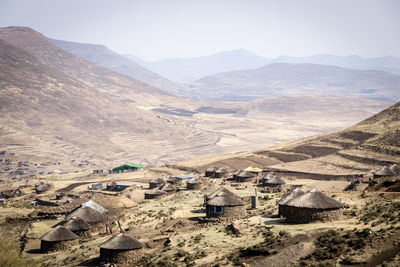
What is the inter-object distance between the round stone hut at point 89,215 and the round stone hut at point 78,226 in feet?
5.24

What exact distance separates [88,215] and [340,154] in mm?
48773

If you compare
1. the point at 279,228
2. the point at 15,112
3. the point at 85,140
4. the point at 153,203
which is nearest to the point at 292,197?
the point at 279,228

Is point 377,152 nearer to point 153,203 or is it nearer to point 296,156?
point 296,156

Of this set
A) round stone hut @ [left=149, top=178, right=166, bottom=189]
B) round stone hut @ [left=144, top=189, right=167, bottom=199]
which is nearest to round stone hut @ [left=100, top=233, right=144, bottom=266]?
round stone hut @ [left=144, top=189, right=167, bottom=199]

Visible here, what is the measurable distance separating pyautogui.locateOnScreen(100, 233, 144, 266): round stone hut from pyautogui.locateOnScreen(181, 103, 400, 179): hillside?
135 feet

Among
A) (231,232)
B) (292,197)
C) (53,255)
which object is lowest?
(53,255)

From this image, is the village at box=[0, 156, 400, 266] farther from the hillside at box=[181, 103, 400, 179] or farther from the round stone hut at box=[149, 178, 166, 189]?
the hillside at box=[181, 103, 400, 179]

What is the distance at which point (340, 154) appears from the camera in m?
74.9

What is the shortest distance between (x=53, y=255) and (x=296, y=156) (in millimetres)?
58165

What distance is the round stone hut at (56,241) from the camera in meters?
32.6

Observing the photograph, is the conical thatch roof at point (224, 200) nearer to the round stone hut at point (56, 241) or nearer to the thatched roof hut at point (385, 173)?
the round stone hut at point (56, 241)

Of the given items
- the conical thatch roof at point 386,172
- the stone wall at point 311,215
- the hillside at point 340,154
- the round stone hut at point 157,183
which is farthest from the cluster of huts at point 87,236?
the hillside at point 340,154

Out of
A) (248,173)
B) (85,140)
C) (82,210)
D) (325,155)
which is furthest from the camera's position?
(85,140)

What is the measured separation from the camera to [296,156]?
8256 cm
